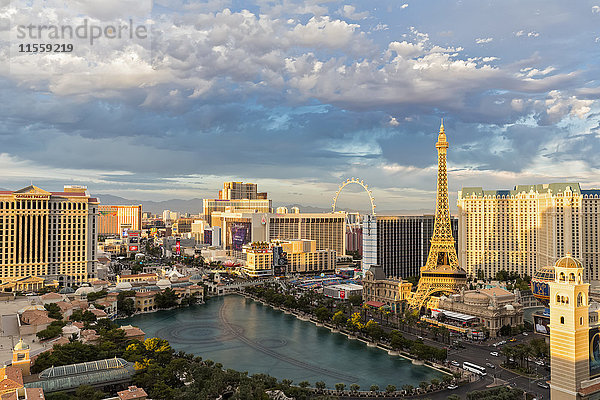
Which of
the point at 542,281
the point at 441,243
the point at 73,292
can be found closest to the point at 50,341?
the point at 73,292

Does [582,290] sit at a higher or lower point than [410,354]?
higher

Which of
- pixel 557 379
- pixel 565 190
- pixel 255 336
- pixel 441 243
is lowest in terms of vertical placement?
pixel 255 336

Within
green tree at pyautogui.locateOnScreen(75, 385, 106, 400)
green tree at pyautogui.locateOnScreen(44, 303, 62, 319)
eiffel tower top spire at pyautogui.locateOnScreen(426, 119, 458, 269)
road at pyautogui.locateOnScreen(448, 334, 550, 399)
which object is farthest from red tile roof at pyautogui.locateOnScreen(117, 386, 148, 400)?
eiffel tower top spire at pyautogui.locateOnScreen(426, 119, 458, 269)

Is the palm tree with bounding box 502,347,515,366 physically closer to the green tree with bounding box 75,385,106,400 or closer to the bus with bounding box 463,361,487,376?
the bus with bounding box 463,361,487,376

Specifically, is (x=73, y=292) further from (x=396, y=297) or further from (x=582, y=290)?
(x=582, y=290)

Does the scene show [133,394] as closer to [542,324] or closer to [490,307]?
[490,307]

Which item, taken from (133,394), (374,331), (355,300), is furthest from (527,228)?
(133,394)

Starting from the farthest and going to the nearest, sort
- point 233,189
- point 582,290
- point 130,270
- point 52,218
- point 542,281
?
point 233,189
point 130,270
point 52,218
point 542,281
point 582,290
